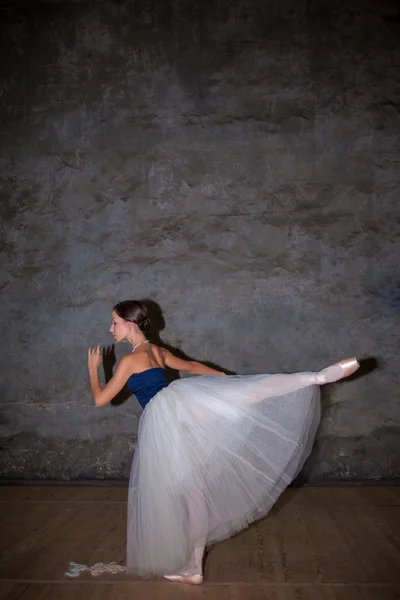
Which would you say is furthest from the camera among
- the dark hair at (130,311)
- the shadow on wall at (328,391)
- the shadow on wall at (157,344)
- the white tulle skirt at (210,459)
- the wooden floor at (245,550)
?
the shadow on wall at (157,344)

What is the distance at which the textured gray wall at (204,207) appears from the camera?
4367mm

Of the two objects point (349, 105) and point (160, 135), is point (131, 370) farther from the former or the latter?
point (349, 105)

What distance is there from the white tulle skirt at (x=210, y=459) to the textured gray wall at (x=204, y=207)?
161cm

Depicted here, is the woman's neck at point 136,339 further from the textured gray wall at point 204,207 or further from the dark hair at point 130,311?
the textured gray wall at point 204,207

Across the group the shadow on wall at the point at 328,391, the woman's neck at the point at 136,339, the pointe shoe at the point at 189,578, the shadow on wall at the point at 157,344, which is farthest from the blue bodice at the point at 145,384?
the shadow on wall at the point at 328,391

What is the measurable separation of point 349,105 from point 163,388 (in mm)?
2907

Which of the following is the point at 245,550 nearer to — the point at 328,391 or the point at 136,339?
the point at 136,339

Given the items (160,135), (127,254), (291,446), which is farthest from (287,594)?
(160,135)

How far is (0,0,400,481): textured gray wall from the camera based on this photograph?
4.37 meters

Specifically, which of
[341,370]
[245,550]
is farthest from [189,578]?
[341,370]

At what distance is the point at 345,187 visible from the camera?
441cm

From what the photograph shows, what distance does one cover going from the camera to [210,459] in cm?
259

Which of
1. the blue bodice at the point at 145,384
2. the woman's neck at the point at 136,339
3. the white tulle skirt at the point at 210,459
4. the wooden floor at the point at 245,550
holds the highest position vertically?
the woman's neck at the point at 136,339

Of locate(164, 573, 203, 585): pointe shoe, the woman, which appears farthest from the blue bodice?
locate(164, 573, 203, 585): pointe shoe
